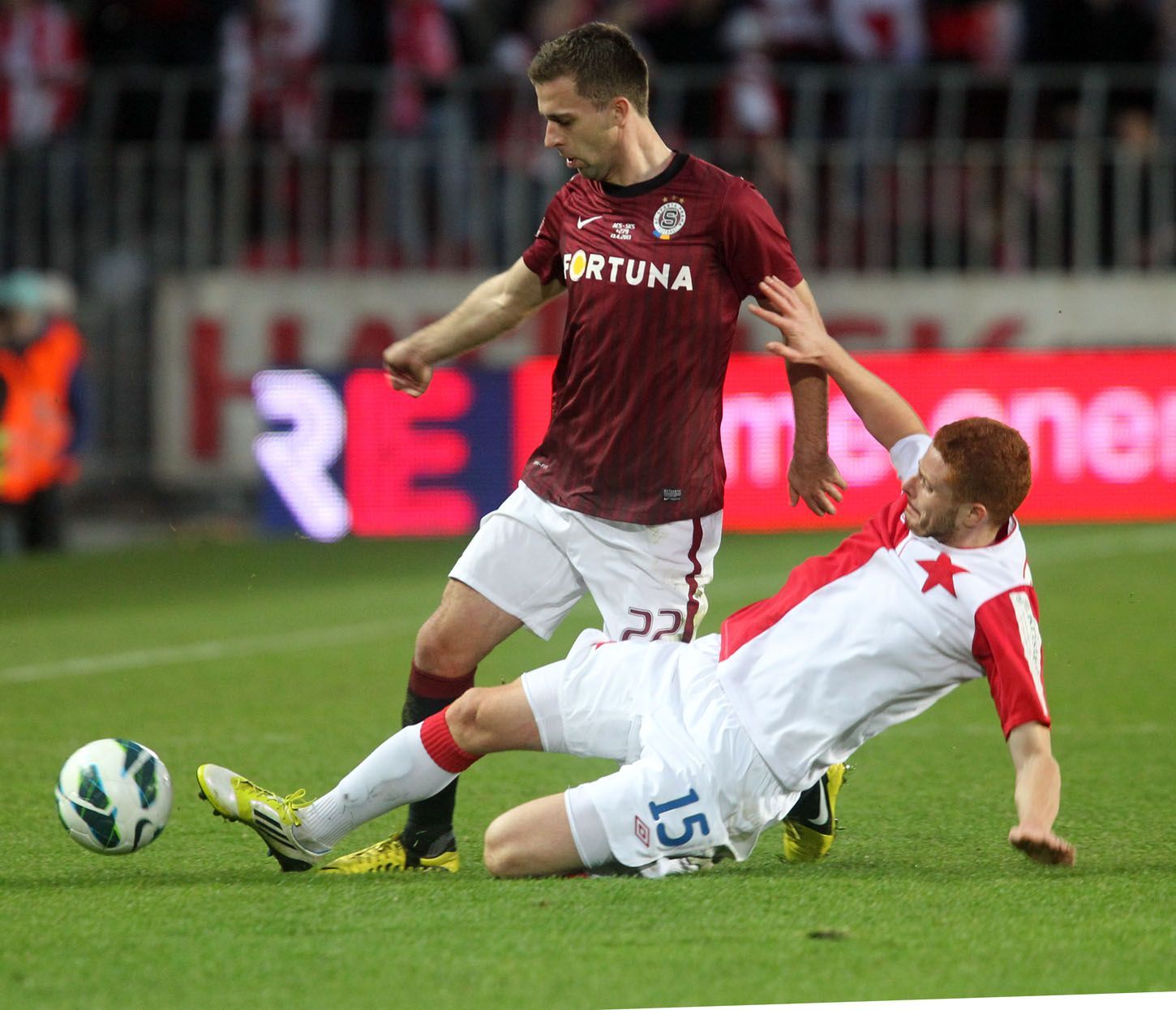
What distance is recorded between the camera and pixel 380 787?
4.36 metres

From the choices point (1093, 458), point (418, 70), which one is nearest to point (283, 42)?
point (418, 70)

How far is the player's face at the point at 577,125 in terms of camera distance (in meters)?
4.62

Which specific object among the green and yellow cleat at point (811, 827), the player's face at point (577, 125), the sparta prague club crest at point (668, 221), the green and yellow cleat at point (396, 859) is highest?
the player's face at point (577, 125)

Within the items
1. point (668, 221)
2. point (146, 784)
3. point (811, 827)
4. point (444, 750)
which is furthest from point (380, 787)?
point (668, 221)

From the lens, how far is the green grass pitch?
11.4ft

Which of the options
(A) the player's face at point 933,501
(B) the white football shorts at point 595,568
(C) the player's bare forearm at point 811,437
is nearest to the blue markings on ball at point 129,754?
(B) the white football shorts at point 595,568

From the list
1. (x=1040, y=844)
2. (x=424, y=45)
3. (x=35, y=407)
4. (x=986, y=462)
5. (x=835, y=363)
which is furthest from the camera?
(x=424, y=45)

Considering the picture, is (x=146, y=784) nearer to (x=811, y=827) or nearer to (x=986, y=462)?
(x=811, y=827)

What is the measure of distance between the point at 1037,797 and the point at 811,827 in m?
0.82

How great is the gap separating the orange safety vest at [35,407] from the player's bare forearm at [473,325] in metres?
7.76

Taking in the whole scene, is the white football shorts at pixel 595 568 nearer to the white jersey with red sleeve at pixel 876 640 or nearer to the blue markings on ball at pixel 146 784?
the white jersey with red sleeve at pixel 876 640

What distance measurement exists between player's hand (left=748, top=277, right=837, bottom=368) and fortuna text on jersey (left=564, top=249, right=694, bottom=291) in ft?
0.61

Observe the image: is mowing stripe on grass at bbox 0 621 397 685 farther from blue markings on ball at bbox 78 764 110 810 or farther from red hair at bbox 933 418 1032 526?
red hair at bbox 933 418 1032 526

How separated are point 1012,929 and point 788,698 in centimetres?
69
